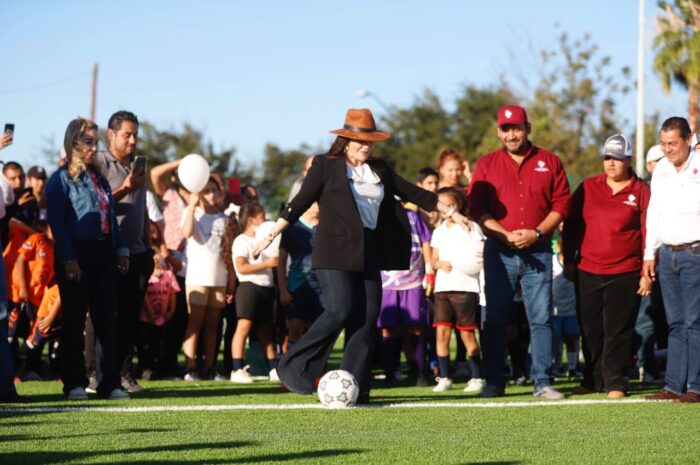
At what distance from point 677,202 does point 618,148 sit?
1.02 metres

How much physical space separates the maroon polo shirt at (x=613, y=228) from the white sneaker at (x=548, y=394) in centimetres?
125

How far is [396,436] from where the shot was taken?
7.07 m

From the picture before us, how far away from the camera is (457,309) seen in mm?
11898

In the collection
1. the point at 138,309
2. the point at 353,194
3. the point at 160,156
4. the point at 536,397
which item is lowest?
the point at 536,397

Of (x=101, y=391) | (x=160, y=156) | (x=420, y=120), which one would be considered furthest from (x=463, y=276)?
(x=420, y=120)

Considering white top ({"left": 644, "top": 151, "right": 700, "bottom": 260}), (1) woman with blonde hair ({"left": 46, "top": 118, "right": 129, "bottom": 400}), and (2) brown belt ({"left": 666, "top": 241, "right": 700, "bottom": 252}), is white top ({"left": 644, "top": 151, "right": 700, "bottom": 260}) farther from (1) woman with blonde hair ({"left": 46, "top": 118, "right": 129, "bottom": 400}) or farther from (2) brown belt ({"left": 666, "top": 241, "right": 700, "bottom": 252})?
(1) woman with blonde hair ({"left": 46, "top": 118, "right": 129, "bottom": 400})

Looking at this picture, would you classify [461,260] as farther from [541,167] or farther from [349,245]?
[349,245]

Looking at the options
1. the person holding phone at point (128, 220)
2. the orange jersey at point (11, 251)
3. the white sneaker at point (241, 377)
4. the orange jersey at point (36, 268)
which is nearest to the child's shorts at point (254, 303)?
the white sneaker at point (241, 377)

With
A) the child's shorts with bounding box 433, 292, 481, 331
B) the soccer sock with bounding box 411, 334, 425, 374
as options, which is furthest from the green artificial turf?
the soccer sock with bounding box 411, 334, 425, 374

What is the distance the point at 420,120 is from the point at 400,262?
67.8 m

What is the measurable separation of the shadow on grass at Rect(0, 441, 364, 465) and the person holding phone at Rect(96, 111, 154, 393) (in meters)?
4.07

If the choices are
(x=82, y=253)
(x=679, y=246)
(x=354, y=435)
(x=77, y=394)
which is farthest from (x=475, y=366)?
(x=354, y=435)

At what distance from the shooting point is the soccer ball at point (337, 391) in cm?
875

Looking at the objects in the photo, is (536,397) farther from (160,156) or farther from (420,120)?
(420,120)
